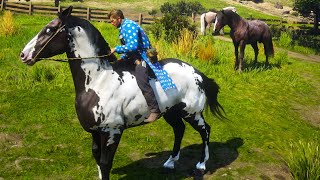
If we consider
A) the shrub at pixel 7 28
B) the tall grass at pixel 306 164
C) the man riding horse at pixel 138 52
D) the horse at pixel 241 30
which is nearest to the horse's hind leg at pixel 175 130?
the man riding horse at pixel 138 52

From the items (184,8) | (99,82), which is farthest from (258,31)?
(184,8)

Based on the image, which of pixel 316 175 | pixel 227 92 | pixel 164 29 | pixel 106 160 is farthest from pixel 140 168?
pixel 164 29

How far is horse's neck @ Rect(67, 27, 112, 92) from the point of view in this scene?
353cm

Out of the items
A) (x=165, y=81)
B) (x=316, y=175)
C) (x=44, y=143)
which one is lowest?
(x=44, y=143)

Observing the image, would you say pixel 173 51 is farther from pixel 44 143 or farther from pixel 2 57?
pixel 44 143

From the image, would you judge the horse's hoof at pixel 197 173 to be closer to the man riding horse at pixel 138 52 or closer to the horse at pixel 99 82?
the horse at pixel 99 82

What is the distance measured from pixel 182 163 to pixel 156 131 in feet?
4.63

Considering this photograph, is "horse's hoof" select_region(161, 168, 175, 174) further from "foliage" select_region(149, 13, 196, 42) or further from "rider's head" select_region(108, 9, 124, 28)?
"foliage" select_region(149, 13, 196, 42)

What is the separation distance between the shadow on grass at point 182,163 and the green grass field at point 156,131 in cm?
2

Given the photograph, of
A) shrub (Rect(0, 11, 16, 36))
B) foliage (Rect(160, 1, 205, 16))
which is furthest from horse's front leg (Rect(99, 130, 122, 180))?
foliage (Rect(160, 1, 205, 16))

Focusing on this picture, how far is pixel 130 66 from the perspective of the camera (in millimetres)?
3992

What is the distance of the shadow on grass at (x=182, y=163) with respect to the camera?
4758 mm

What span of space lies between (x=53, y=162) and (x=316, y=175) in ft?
12.7

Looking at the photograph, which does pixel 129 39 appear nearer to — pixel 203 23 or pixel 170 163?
pixel 170 163
